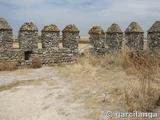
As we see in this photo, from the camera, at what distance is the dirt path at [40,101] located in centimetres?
900

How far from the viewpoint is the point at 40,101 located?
10406 millimetres

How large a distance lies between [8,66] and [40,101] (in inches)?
267

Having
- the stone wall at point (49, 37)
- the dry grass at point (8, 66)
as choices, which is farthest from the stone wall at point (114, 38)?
the dry grass at point (8, 66)

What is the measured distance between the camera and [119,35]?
59.6 feet

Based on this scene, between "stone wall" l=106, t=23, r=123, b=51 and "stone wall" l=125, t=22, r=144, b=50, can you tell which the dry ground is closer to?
"stone wall" l=106, t=23, r=123, b=51

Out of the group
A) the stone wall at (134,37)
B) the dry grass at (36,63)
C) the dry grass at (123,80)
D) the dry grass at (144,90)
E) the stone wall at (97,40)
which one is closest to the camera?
the dry grass at (144,90)

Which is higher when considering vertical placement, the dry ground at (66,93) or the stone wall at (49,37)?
the stone wall at (49,37)

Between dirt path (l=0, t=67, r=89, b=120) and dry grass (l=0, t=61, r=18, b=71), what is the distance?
2.59 meters

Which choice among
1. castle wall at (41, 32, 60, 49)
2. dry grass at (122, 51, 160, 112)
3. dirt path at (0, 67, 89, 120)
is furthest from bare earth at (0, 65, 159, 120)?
castle wall at (41, 32, 60, 49)

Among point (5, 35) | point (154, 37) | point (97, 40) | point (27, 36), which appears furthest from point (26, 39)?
point (154, 37)

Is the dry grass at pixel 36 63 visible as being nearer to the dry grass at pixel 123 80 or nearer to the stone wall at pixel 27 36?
the stone wall at pixel 27 36

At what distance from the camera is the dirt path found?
9.00 meters

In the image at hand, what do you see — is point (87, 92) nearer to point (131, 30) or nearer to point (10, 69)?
point (10, 69)

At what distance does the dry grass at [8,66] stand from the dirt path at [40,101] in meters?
2.59
